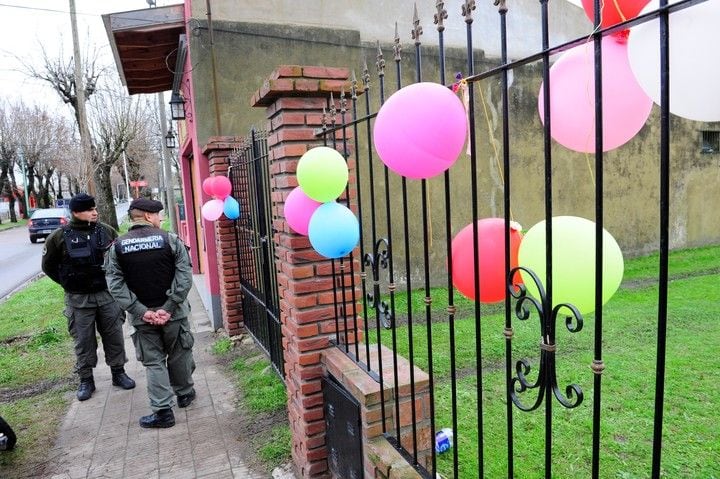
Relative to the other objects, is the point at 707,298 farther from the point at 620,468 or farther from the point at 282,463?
the point at 282,463

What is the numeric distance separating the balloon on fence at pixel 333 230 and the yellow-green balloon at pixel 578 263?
1167 mm

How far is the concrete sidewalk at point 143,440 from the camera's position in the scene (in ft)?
11.0

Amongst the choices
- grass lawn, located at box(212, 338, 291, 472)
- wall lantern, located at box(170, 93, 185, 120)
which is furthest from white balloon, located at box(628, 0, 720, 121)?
wall lantern, located at box(170, 93, 185, 120)

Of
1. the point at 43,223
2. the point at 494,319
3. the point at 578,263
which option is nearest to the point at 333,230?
the point at 578,263

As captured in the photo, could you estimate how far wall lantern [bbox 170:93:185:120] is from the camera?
324 inches

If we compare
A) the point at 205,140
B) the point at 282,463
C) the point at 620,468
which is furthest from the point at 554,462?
the point at 205,140

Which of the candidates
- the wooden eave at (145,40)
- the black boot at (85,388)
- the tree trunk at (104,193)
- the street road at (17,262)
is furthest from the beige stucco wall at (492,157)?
the tree trunk at (104,193)

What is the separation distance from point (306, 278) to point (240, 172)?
305cm

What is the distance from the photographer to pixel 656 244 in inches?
407

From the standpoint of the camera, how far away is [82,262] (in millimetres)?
4477

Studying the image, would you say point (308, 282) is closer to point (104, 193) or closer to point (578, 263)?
point (578, 263)

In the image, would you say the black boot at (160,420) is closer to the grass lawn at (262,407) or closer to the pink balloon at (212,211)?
the grass lawn at (262,407)

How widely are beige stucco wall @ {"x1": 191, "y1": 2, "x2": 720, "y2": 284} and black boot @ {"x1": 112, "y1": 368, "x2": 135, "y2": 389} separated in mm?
3352

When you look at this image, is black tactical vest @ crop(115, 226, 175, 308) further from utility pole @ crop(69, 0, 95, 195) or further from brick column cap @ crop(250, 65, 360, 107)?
utility pole @ crop(69, 0, 95, 195)
